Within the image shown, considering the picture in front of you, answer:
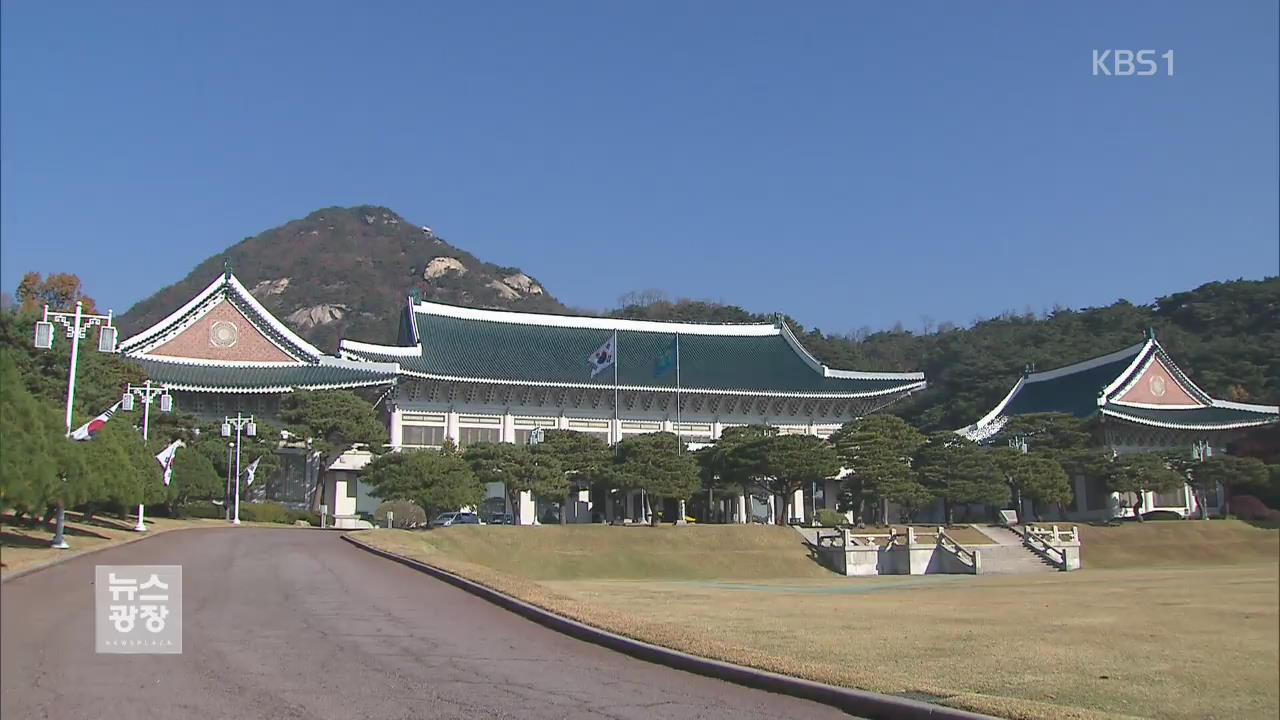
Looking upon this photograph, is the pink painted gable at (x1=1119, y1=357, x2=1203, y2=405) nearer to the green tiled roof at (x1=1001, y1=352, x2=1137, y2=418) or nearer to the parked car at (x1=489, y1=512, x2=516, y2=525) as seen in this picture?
the green tiled roof at (x1=1001, y1=352, x2=1137, y2=418)

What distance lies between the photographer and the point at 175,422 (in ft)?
156

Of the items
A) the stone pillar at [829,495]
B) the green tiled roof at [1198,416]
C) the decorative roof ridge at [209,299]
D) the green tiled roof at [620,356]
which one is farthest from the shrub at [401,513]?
the green tiled roof at [1198,416]

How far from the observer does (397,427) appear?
5719 centimetres

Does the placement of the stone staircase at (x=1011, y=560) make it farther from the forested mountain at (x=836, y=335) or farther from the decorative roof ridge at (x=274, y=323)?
the decorative roof ridge at (x=274, y=323)

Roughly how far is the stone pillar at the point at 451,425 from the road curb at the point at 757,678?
42.4 meters

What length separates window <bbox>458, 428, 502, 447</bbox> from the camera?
58.7m

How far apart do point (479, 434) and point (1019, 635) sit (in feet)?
157

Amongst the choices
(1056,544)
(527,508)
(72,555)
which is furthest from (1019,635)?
(527,508)

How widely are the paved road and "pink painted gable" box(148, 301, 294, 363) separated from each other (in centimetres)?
4188

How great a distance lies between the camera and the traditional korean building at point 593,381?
58.1 m

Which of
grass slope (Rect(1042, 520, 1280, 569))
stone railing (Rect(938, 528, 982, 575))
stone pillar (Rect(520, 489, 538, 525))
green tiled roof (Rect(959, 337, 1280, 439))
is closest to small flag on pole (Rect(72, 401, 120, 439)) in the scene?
grass slope (Rect(1042, 520, 1280, 569))

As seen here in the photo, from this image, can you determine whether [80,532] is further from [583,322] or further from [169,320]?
[583,322]

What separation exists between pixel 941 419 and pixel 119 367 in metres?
66.4
